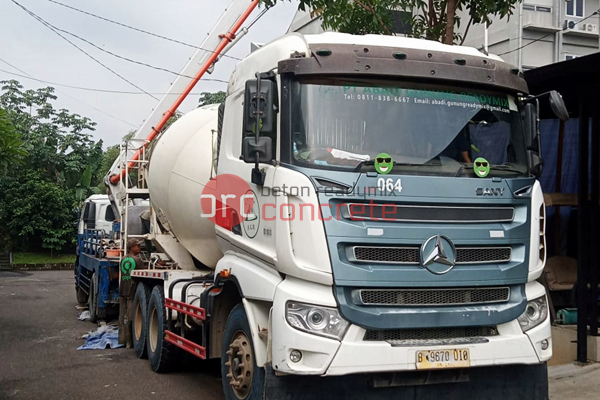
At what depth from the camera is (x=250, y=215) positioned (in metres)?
5.31

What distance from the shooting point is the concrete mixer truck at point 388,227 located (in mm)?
4391

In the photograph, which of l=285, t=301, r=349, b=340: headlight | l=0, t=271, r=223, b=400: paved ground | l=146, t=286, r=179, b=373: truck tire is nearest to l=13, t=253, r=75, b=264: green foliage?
l=0, t=271, r=223, b=400: paved ground

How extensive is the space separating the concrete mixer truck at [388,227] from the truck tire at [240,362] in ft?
0.06

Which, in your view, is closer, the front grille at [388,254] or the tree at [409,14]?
the front grille at [388,254]

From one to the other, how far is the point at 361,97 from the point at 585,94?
3.94 m

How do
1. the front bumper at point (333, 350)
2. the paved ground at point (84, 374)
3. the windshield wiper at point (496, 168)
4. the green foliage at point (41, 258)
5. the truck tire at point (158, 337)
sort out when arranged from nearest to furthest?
the front bumper at point (333, 350) → the windshield wiper at point (496, 168) → the paved ground at point (84, 374) → the truck tire at point (158, 337) → the green foliage at point (41, 258)

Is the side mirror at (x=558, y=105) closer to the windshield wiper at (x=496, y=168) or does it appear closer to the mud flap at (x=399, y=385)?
the windshield wiper at (x=496, y=168)

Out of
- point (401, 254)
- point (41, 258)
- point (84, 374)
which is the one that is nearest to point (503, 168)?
point (401, 254)

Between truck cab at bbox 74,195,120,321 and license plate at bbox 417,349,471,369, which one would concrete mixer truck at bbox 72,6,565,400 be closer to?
license plate at bbox 417,349,471,369

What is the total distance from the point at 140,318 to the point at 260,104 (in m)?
5.24

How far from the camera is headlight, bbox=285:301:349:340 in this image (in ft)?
14.2

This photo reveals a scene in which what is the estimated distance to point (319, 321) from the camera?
435 cm

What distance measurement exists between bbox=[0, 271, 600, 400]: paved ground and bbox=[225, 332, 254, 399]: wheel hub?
5.62 ft

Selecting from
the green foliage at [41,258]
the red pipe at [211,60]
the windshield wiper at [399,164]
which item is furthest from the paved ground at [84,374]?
the green foliage at [41,258]
